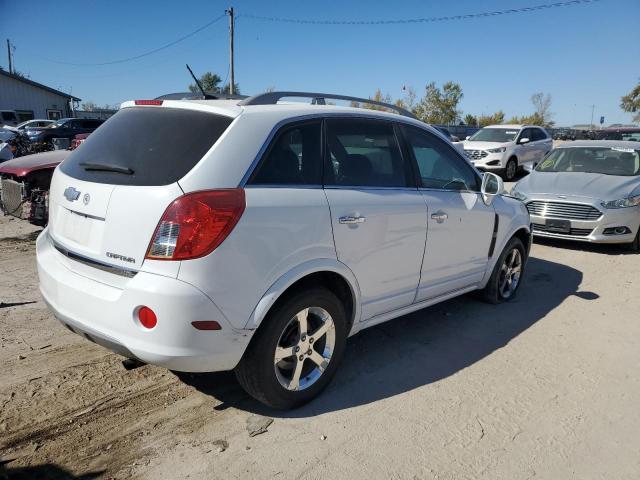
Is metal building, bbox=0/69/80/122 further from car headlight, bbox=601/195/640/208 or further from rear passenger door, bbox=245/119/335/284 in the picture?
rear passenger door, bbox=245/119/335/284

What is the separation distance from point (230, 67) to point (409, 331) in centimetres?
2905

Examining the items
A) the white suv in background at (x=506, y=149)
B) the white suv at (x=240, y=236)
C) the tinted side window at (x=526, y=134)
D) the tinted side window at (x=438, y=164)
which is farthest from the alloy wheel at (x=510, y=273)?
the tinted side window at (x=526, y=134)

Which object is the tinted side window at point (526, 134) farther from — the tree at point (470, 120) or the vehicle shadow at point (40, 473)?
the tree at point (470, 120)

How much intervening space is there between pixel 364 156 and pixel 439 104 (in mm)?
53966

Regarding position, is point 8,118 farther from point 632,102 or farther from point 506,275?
point 632,102

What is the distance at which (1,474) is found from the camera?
93.2 inches

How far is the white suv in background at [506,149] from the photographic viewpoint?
49.8ft

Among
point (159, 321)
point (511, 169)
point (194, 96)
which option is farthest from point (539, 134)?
point (159, 321)

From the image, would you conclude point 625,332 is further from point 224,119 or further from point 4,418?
point 4,418

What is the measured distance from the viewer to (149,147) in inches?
107

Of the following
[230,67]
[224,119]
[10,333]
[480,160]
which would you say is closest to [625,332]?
[224,119]

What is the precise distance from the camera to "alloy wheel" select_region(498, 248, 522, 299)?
5.00 metres

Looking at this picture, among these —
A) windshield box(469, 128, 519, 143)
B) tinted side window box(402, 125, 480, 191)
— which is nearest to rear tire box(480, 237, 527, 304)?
tinted side window box(402, 125, 480, 191)

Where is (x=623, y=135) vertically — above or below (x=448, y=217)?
above
